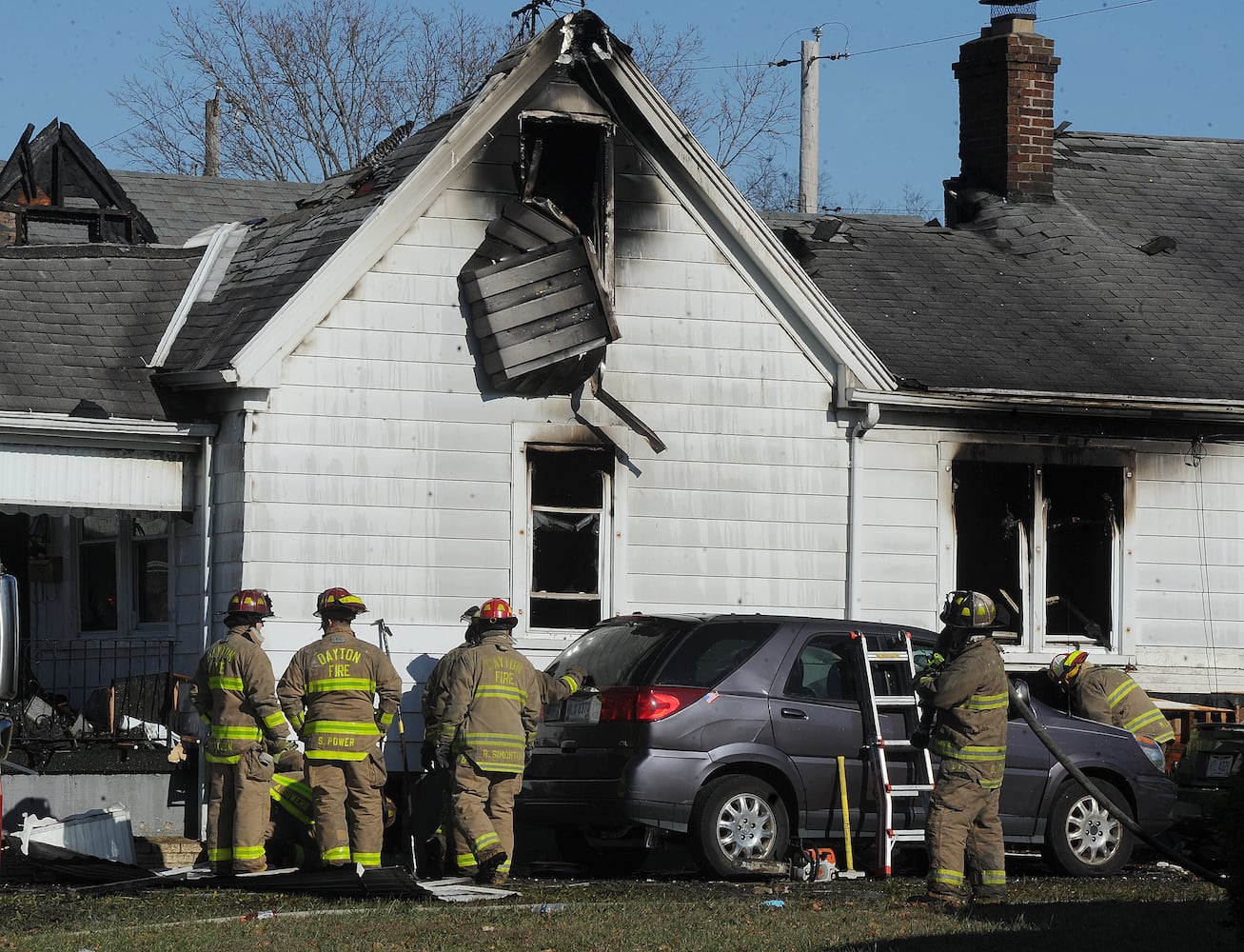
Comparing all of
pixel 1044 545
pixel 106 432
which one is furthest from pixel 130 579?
pixel 1044 545

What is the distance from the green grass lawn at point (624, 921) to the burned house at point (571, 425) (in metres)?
3.81

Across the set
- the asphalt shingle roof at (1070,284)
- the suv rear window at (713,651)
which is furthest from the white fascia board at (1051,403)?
the suv rear window at (713,651)

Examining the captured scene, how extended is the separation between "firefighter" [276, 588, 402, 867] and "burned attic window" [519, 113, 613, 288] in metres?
4.53

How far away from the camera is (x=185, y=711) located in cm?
1407

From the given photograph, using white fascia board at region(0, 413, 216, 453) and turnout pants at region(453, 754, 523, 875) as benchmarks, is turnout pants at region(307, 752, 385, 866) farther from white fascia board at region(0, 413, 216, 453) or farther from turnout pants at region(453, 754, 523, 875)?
white fascia board at region(0, 413, 216, 453)

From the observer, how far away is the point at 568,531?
14719mm

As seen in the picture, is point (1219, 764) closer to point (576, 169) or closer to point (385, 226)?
point (576, 169)

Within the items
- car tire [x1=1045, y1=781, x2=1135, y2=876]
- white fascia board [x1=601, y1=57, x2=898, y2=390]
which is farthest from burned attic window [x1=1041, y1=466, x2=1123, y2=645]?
car tire [x1=1045, y1=781, x2=1135, y2=876]

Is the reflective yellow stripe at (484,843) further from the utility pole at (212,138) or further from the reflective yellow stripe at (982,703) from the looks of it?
the utility pole at (212,138)

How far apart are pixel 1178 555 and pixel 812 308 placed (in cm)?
397

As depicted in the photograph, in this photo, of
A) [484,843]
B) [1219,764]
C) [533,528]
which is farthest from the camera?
[533,528]

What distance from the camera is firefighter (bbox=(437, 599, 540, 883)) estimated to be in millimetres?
11234

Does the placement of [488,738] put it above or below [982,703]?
below

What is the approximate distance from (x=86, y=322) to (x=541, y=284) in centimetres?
364
